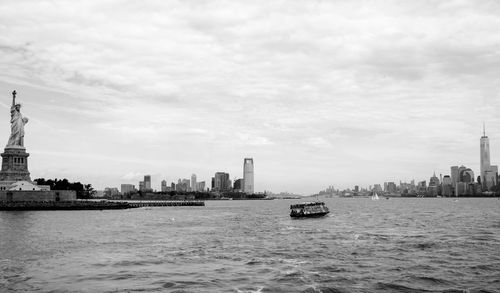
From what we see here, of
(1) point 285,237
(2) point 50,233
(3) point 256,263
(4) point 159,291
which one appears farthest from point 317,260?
(2) point 50,233

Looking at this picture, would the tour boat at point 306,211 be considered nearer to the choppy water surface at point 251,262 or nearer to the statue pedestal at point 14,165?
the choppy water surface at point 251,262

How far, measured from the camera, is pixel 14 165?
156125 mm

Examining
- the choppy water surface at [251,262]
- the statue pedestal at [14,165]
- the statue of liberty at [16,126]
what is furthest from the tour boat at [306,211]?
the statue of liberty at [16,126]

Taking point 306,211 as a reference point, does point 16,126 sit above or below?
above

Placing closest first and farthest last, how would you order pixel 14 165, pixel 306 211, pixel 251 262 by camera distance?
pixel 251 262 → pixel 306 211 → pixel 14 165

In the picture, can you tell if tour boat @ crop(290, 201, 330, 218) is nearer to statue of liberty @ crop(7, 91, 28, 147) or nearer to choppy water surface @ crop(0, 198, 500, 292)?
choppy water surface @ crop(0, 198, 500, 292)

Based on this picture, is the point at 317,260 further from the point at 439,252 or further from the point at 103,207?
the point at 103,207

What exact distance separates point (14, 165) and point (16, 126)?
42.9ft

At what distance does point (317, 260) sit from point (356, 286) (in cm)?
1144

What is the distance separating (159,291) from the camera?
3381cm

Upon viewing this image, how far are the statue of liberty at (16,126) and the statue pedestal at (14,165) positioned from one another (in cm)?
205

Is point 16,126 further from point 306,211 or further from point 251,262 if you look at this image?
point 251,262

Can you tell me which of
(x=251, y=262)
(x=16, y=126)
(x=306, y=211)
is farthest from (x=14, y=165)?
(x=251, y=262)

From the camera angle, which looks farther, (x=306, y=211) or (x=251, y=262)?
(x=306, y=211)
